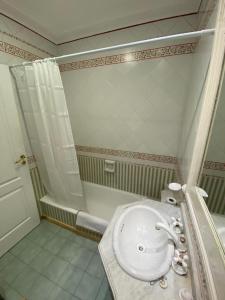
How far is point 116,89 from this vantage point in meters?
1.68

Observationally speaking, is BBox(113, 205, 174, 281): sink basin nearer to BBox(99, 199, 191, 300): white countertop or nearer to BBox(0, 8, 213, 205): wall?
BBox(99, 199, 191, 300): white countertop

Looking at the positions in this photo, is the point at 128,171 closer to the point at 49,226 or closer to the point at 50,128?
the point at 50,128

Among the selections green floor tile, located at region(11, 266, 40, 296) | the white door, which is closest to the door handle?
the white door

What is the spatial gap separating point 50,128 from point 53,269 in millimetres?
1421

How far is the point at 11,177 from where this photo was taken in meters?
1.52

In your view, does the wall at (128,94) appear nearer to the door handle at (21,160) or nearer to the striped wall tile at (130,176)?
the striped wall tile at (130,176)

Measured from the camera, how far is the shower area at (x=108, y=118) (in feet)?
4.52

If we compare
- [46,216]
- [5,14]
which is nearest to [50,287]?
[46,216]

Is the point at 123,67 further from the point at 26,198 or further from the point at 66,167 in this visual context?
the point at 26,198

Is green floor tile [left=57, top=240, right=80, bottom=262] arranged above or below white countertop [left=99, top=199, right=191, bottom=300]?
below

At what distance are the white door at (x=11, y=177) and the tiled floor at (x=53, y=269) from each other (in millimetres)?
196

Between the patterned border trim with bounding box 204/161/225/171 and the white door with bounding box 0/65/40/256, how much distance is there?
1.74m

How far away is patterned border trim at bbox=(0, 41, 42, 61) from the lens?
1.36 metres

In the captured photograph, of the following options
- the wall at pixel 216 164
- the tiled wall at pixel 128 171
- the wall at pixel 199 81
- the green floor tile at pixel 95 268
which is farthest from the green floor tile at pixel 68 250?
the wall at pixel 216 164
